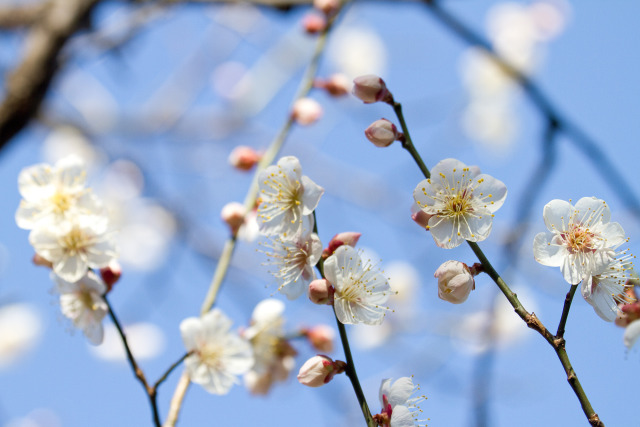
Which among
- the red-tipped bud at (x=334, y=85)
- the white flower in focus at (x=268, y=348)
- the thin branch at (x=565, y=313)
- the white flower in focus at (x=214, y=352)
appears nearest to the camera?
the thin branch at (x=565, y=313)

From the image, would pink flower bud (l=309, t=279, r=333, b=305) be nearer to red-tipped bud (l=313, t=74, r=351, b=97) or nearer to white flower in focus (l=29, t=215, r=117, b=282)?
white flower in focus (l=29, t=215, r=117, b=282)

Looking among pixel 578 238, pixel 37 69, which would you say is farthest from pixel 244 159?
pixel 37 69

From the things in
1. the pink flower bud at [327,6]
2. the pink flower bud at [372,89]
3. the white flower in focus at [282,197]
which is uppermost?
the pink flower bud at [327,6]

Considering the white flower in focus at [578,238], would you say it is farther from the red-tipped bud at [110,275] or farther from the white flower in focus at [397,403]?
the red-tipped bud at [110,275]

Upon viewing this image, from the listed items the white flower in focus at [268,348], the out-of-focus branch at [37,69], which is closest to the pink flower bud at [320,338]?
the white flower in focus at [268,348]

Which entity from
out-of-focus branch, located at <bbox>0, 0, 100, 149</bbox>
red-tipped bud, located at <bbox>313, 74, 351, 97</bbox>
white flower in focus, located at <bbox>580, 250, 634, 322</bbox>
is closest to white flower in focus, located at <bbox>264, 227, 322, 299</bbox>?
white flower in focus, located at <bbox>580, 250, 634, 322</bbox>

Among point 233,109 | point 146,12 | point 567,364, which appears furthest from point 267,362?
point 233,109
